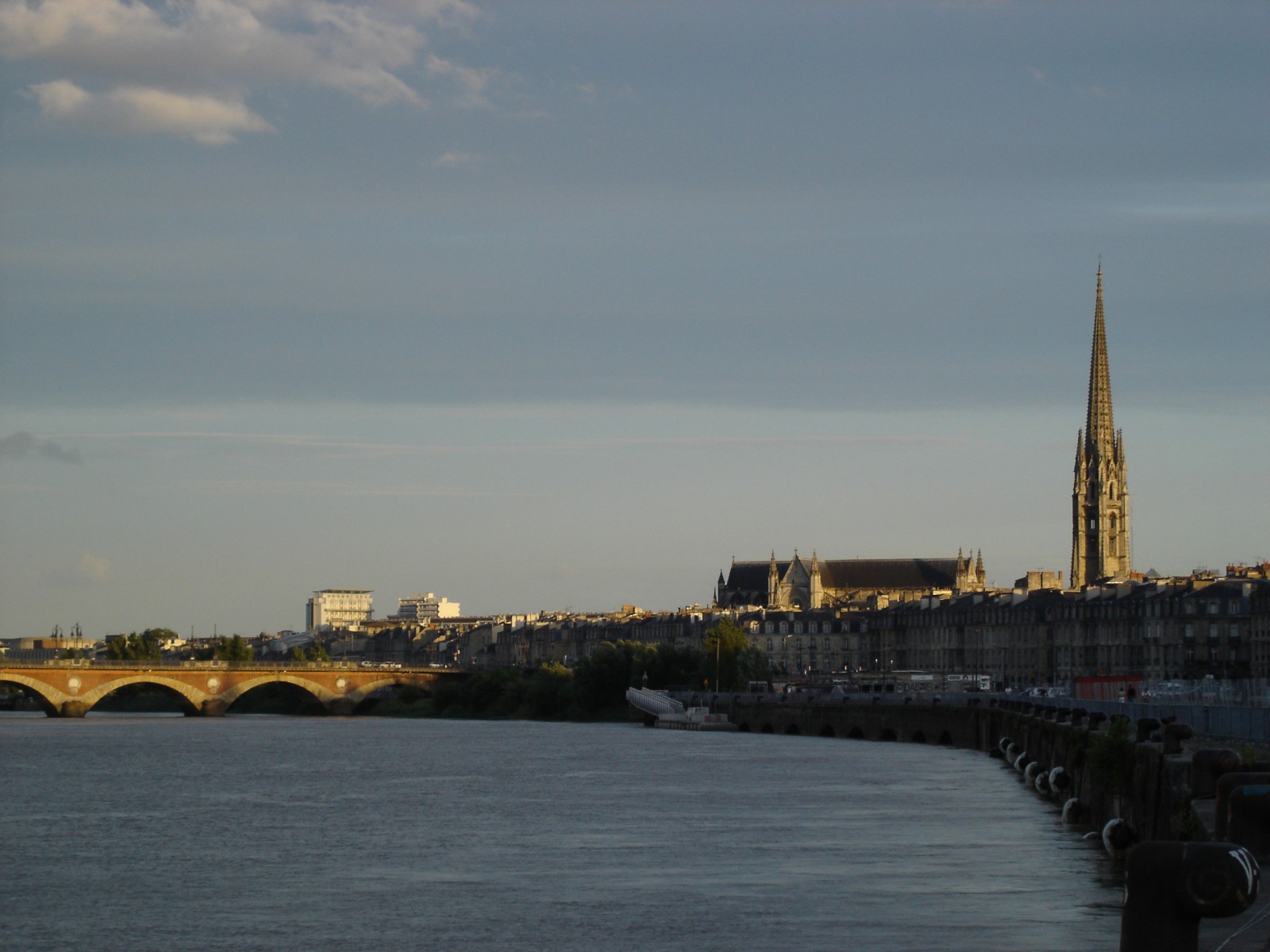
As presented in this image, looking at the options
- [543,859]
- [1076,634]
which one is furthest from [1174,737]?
[1076,634]

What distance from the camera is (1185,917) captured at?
47.2 feet

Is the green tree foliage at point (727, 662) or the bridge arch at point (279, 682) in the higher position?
the green tree foliage at point (727, 662)

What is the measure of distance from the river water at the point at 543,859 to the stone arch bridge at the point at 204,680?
228 ft

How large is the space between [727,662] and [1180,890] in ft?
448

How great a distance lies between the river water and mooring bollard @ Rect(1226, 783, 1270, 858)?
323 inches

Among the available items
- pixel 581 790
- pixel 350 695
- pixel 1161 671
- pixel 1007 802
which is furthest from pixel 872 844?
pixel 350 695

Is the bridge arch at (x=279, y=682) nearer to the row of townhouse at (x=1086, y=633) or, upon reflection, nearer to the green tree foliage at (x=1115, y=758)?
the row of townhouse at (x=1086, y=633)

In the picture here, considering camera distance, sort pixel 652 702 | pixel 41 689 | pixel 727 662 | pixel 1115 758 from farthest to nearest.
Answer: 1. pixel 727 662
2. pixel 41 689
3. pixel 652 702
4. pixel 1115 758

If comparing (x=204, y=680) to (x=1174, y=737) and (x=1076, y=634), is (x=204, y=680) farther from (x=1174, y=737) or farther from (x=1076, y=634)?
(x=1174, y=737)

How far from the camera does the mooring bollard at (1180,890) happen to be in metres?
14.0

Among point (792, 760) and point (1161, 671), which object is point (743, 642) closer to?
point (1161, 671)

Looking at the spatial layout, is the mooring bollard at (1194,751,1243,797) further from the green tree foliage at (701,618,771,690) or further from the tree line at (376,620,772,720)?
the green tree foliage at (701,618,771,690)

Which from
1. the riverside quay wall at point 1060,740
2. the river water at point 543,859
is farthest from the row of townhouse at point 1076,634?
the river water at point 543,859

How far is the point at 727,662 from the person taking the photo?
150250 mm
